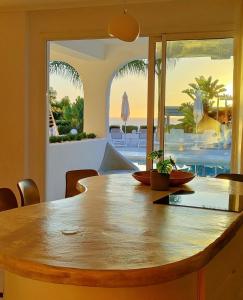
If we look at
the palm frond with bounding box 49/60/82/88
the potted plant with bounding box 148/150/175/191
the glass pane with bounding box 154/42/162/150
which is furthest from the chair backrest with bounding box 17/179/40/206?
the palm frond with bounding box 49/60/82/88

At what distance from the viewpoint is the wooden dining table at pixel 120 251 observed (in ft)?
4.06

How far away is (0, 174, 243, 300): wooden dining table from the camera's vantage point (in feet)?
4.06

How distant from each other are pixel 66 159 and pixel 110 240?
5775 mm

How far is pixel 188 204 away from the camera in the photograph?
214 cm

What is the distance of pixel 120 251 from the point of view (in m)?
1.38

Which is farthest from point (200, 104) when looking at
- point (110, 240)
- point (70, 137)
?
point (70, 137)

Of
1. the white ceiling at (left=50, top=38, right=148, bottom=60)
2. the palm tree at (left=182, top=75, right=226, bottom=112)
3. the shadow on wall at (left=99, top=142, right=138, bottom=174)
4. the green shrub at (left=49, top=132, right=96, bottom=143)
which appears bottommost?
the shadow on wall at (left=99, top=142, right=138, bottom=174)

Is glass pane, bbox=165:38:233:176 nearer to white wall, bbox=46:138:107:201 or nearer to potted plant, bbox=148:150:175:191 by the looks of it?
white wall, bbox=46:138:107:201

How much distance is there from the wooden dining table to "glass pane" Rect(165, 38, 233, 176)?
250 centimetres

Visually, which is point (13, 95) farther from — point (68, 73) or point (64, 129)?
point (68, 73)

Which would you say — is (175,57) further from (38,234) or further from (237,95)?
(38,234)

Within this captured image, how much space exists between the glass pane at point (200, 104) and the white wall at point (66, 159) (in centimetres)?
179

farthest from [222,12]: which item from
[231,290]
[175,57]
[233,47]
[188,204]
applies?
[231,290]

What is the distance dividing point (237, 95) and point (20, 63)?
2686 millimetres
